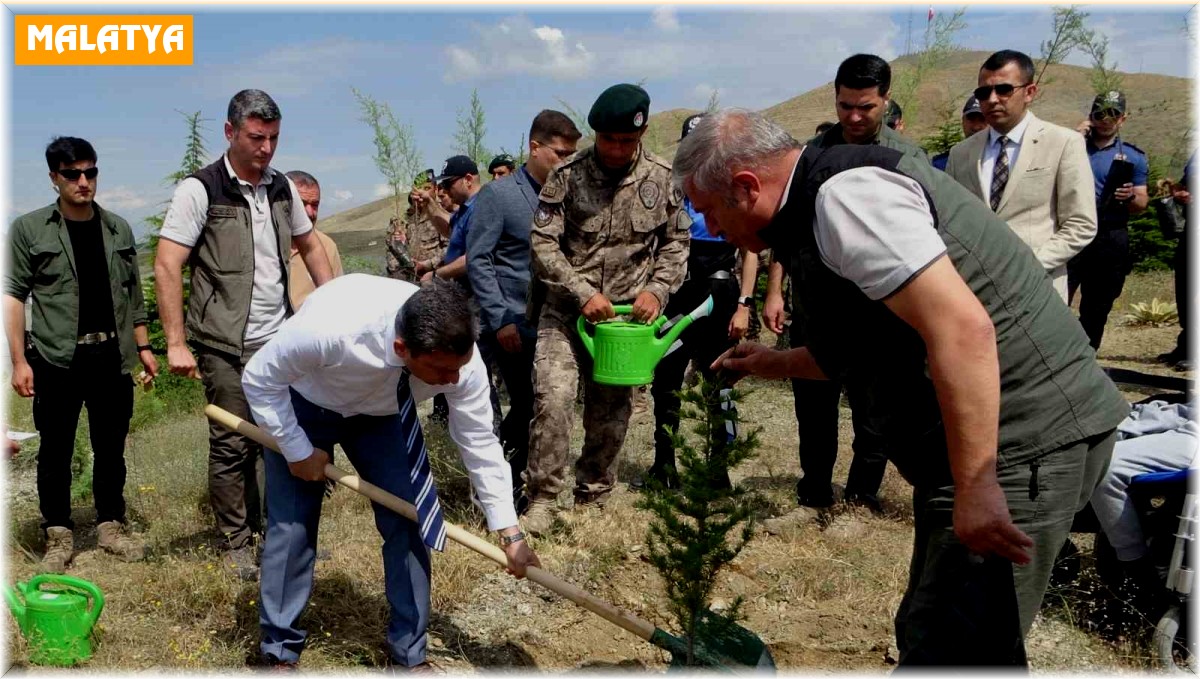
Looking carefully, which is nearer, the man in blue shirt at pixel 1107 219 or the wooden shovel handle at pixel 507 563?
the wooden shovel handle at pixel 507 563

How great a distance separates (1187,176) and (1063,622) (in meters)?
5.07

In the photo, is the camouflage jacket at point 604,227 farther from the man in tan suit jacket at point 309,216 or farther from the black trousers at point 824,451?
the man in tan suit jacket at point 309,216

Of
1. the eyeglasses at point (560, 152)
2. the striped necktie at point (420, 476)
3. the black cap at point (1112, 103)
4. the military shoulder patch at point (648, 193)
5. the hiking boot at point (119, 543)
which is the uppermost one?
the black cap at point (1112, 103)

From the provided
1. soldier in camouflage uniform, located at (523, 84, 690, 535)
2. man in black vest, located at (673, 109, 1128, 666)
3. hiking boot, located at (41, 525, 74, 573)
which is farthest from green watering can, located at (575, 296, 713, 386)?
hiking boot, located at (41, 525, 74, 573)

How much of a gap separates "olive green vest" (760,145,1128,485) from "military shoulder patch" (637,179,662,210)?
2293 mm

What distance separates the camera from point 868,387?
2.38 metres

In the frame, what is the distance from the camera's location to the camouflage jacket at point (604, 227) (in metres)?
4.51

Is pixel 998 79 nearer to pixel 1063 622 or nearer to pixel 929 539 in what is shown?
pixel 1063 622

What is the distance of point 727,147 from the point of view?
2.24m

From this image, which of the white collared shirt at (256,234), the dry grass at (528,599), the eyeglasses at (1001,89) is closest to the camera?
the dry grass at (528,599)

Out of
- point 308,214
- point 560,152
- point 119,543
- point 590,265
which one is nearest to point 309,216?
point 308,214

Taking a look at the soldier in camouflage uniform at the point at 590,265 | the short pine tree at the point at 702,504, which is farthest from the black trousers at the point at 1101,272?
the short pine tree at the point at 702,504

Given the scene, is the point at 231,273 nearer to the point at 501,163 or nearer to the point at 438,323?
the point at 438,323

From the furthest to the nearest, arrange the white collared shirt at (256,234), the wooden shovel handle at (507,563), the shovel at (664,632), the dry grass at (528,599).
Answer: the white collared shirt at (256,234)
the dry grass at (528,599)
the wooden shovel handle at (507,563)
the shovel at (664,632)
